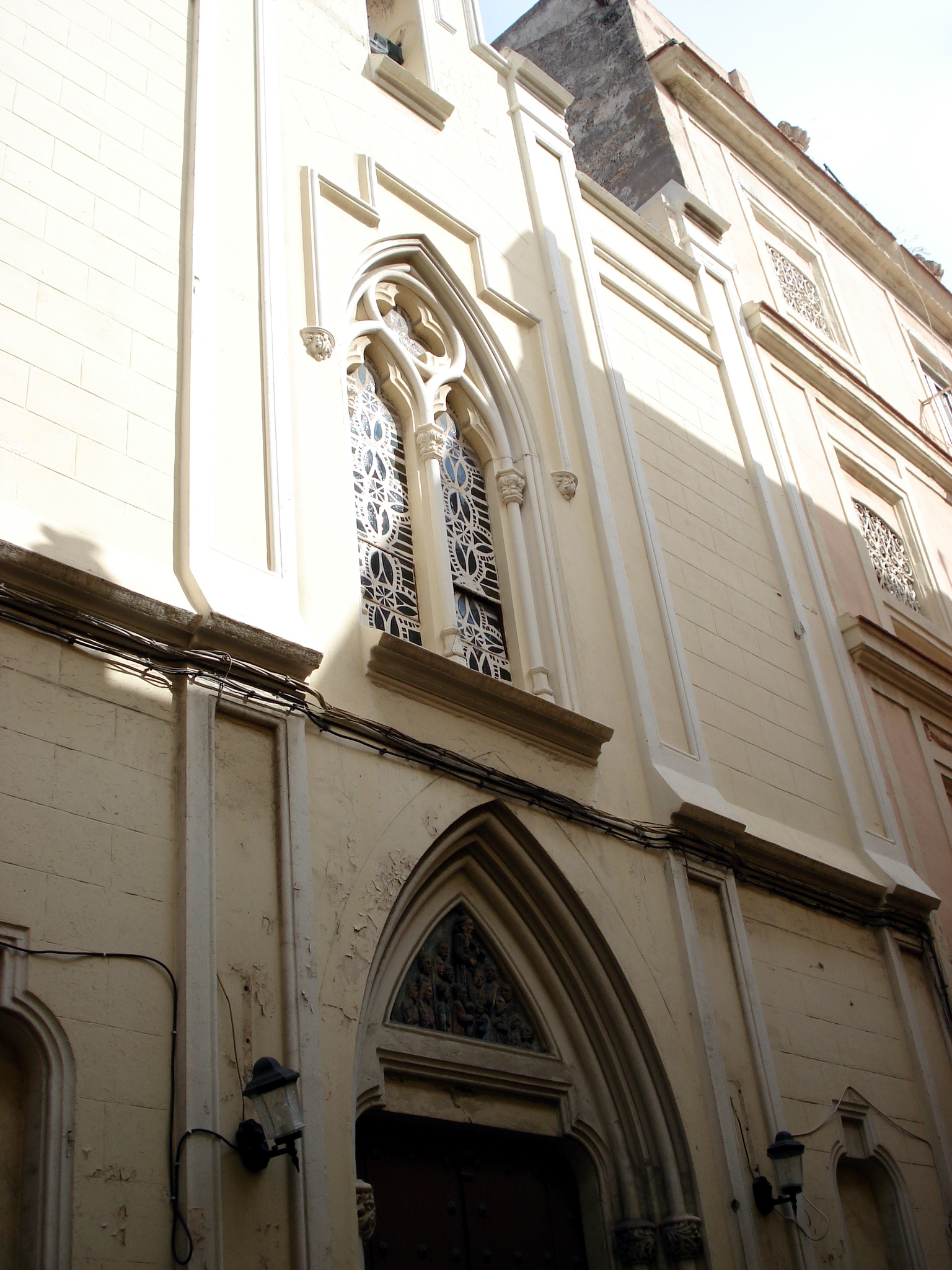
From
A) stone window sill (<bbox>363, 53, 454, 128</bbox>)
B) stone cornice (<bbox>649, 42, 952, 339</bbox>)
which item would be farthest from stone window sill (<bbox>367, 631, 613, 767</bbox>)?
stone cornice (<bbox>649, 42, 952, 339</bbox>)

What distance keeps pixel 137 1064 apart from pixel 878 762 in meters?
6.90

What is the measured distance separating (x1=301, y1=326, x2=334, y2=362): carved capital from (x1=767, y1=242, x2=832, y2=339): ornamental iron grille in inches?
325

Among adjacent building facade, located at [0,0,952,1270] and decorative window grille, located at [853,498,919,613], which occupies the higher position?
decorative window grille, located at [853,498,919,613]

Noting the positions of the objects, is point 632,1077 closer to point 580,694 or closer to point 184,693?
point 580,694

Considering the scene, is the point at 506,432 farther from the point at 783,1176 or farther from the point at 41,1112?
the point at 41,1112

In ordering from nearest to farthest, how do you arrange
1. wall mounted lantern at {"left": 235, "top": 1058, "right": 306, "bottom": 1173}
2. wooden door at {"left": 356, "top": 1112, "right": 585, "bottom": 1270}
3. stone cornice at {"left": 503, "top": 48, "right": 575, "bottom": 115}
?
wall mounted lantern at {"left": 235, "top": 1058, "right": 306, "bottom": 1173} < wooden door at {"left": 356, "top": 1112, "right": 585, "bottom": 1270} < stone cornice at {"left": 503, "top": 48, "right": 575, "bottom": 115}

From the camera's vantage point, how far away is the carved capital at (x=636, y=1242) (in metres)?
6.31

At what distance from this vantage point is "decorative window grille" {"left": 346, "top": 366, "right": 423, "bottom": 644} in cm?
731

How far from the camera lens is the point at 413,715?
6.67 meters

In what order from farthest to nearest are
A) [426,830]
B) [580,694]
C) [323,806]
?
[580,694], [426,830], [323,806]

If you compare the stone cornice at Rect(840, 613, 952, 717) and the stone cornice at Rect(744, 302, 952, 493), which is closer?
the stone cornice at Rect(840, 613, 952, 717)

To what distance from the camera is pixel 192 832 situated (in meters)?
5.23

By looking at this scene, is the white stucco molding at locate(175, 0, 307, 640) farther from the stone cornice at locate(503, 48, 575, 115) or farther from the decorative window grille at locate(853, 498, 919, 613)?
the decorative window grille at locate(853, 498, 919, 613)

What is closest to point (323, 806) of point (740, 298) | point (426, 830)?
point (426, 830)
